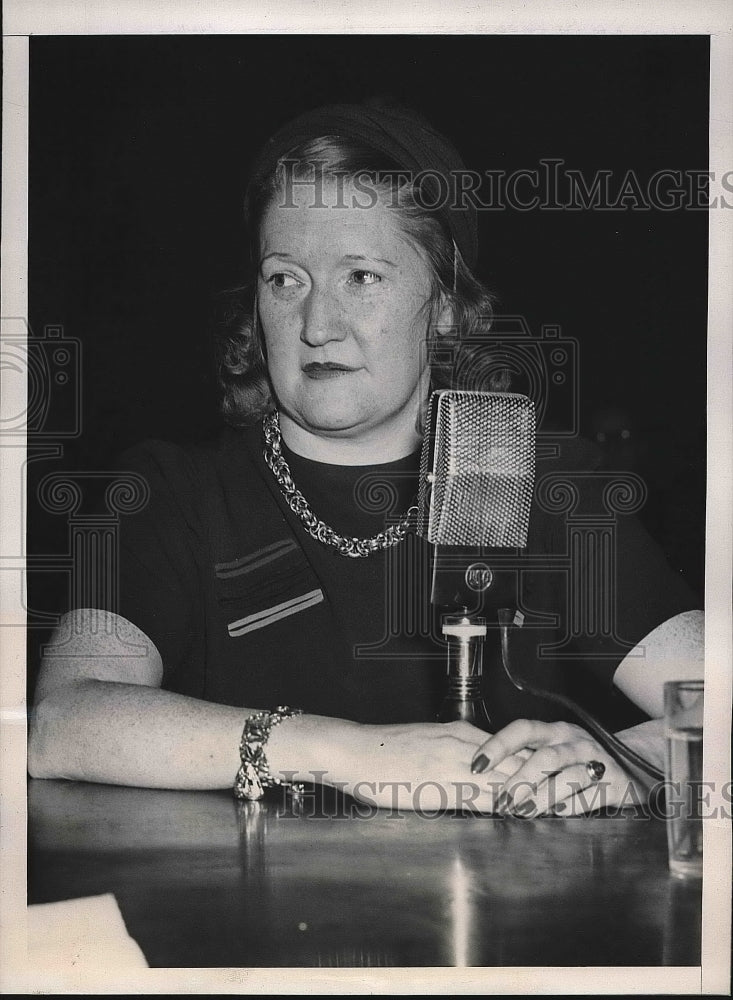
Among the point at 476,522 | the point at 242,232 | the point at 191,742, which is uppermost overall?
the point at 242,232

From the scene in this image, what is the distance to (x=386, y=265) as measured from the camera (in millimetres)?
1662

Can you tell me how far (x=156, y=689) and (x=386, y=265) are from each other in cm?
75

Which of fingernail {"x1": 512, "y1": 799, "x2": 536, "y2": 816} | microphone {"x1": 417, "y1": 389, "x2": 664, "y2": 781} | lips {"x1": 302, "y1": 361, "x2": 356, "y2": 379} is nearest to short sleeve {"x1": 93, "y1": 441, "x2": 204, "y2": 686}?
lips {"x1": 302, "y1": 361, "x2": 356, "y2": 379}

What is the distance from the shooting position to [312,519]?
1694 mm

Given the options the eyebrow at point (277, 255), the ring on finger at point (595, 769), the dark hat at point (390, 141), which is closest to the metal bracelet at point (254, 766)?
the ring on finger at point (595, 769)

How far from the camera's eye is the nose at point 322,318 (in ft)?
5.44

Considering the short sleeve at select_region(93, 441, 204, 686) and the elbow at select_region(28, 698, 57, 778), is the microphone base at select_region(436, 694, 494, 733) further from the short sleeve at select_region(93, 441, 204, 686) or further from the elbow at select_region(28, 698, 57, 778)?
the elbow at select_region(28, 698, 57, 778)

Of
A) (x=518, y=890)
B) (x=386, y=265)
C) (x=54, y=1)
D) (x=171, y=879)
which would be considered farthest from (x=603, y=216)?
(x=171, y=879)

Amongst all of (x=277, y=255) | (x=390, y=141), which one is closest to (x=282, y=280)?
(x=277, y=255)

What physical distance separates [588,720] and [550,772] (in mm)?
109

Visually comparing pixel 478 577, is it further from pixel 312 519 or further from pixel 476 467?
pixel 312 519

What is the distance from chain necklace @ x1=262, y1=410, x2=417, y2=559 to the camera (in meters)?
1.69

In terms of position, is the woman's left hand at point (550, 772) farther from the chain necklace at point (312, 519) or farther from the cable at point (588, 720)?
the chain necklace at point (312, 519)

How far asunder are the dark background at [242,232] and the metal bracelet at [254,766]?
38 cm
